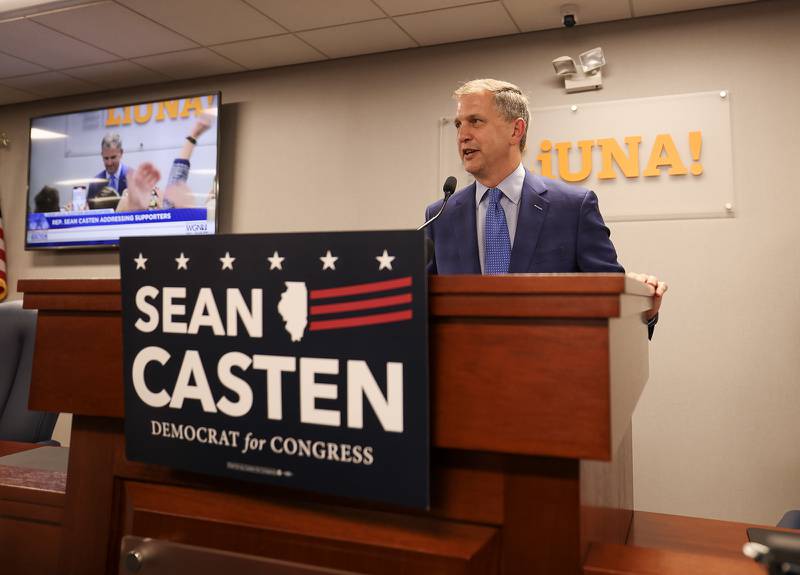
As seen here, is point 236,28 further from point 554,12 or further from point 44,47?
point 554,12

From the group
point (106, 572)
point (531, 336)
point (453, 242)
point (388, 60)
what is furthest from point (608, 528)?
point (388, 60)

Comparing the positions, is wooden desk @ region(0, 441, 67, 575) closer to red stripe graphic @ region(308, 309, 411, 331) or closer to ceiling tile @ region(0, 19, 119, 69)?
red stripe graphic @ region(308, 309, 411, 331)

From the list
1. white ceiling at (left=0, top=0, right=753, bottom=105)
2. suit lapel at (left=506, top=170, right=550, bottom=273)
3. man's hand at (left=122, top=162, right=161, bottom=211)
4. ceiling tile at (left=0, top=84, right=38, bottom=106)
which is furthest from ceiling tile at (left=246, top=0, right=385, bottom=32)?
ceiling tile at (left=0, top=84, right=38, bottom=106)

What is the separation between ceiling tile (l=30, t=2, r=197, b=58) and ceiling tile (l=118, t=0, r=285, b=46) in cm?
9

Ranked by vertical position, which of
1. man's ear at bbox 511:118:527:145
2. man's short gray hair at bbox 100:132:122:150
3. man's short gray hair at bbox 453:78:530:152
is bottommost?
man's ear at bbox 511:118:527:145

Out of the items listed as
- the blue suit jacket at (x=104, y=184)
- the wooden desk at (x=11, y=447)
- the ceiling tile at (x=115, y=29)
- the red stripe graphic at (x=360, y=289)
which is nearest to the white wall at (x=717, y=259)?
the ceiling tile at (x=115, y=29)

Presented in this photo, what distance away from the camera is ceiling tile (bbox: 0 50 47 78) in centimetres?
391

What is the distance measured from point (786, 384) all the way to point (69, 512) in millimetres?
2957

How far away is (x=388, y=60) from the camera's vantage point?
3662mm

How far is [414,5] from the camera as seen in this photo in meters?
3.05

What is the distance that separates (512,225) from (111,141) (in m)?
3.43

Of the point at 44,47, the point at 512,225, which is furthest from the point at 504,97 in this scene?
the point at 44,47

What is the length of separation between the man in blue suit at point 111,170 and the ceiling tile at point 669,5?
3.26 metres

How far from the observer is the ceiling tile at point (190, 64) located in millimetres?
3752
